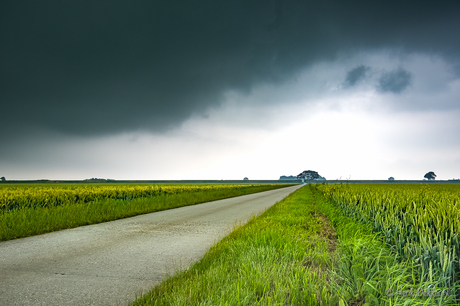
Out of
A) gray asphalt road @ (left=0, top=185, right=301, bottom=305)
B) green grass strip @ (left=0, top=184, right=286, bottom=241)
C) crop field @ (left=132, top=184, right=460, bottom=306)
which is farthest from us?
green grass strip @ (left=0, top=184, right=286, bottom=241)

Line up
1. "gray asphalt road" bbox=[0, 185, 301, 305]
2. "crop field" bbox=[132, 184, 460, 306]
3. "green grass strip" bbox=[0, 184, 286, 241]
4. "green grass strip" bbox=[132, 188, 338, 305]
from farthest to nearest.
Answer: "green grass strip" bbox=[0, 184, 286, 241] → "gray asphalt road" bbox=[0, 185, 301, 305] → "green grass strip" bbox=[132, 188, 338, 305] → "crop field" bbox=[132, 184, 460, 306]

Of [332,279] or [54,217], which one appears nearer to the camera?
[332,279]

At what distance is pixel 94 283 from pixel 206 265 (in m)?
1.93

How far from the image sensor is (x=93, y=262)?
5.08 m

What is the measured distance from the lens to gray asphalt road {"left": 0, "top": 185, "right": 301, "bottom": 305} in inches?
142

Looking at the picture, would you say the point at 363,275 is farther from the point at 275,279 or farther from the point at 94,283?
the point at 94,283

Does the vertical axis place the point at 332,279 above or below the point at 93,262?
above

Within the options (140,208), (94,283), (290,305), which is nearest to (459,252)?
(290,305)

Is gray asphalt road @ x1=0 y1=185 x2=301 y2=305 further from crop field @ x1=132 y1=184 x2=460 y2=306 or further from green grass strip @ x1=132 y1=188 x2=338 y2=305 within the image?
crop field @ x1=132 y1=184 x2=460 y2=306

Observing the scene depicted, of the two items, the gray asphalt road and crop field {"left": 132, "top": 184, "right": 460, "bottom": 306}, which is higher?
crop field {"left": 132, "top": 184, "right": 460, "bottom": 306}

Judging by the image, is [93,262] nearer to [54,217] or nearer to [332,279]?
[332,279]

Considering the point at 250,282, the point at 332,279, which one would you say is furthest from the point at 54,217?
the point at 332,279

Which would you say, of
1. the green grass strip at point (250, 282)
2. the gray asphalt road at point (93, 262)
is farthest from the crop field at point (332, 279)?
the gray asphalt road at point (93, 262)

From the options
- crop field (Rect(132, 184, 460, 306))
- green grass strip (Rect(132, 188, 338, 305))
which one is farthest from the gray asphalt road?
crop field (Rect(132, 184, 460, 306))
